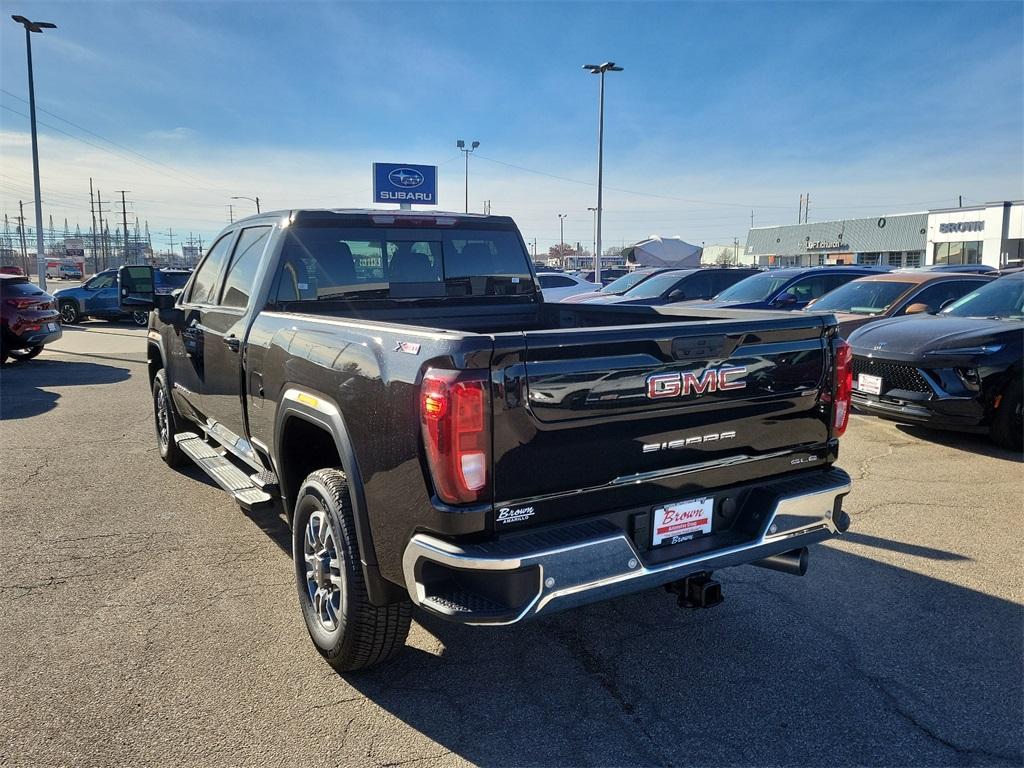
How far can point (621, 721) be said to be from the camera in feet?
9.66

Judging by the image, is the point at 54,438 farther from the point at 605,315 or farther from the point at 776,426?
the point at 776,426

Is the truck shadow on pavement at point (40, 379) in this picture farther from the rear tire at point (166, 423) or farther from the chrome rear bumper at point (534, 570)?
the chrome rear bumper at point (534, 570)

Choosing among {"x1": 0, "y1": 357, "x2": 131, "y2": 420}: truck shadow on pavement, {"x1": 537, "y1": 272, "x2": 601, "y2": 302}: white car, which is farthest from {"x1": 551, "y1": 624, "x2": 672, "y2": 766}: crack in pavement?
{"x1": 537, "y1": 272, "x2": 601, "y2": 302}: white car

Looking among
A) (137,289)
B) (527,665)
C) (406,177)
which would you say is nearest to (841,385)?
(527,665)

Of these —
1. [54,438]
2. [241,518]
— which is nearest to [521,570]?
[241,518]

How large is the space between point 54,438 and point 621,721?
7078 millimetres

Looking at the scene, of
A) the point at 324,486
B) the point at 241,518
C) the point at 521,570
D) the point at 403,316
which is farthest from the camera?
the point at 241,518

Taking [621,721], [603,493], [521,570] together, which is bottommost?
[621,721]

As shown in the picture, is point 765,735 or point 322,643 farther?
point 322,643

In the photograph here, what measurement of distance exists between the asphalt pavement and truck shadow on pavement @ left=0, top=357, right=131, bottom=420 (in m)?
4.96

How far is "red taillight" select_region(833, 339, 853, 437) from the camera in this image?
3376 mm

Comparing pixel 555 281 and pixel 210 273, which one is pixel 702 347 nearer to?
pixel 210 273

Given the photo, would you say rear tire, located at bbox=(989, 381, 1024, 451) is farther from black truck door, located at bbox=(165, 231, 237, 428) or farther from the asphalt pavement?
black truck door, located at bbox=(165, 231, 237, 428)

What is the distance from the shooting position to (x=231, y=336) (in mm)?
4477
